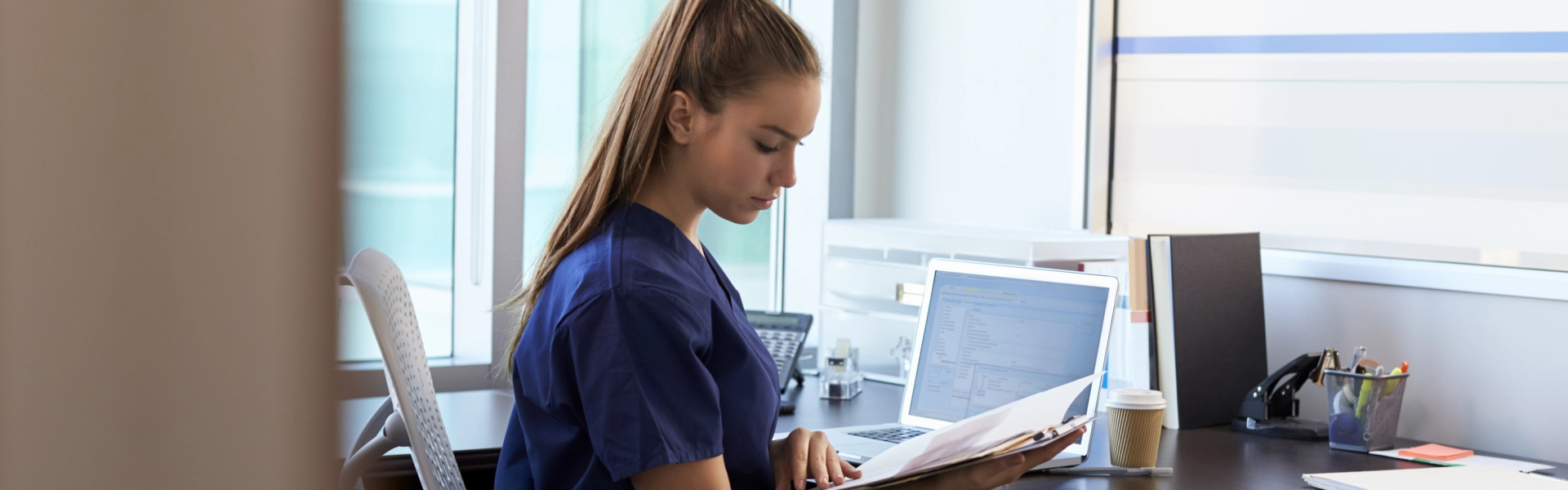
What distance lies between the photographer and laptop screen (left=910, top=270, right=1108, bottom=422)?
1.72 meters

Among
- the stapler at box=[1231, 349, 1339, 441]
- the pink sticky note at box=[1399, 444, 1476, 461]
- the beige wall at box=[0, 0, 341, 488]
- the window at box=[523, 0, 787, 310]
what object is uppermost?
the window at box=[523, 0, 787, 310]

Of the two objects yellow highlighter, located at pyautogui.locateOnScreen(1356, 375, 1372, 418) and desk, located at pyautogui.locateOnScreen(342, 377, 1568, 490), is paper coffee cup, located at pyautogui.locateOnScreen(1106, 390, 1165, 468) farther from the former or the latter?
yellow highlighter, located at pyautogui.locateOnScreen(1356, 375, 1372, 418)

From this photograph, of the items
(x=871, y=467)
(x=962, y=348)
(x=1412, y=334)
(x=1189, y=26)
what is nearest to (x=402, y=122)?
(x=871, y=467)

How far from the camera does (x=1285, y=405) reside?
1.89m

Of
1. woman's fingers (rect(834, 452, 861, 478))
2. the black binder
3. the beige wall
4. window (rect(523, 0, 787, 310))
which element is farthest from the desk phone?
the beige wall

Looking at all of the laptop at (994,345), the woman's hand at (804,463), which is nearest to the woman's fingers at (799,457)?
the woman's hand at (804,463)

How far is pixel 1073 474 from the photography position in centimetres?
161

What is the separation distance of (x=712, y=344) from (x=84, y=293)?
36.3 inches

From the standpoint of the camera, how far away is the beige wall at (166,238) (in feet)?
0.53

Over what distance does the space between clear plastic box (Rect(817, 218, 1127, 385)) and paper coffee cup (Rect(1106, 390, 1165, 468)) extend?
1.60 ft

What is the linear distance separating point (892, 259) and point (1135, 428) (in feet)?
2.73

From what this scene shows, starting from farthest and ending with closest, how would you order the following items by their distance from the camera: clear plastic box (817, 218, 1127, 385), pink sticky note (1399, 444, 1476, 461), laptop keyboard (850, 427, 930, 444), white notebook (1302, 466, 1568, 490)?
clear plastic box (817, 218, 1127, 385) → laptop keyboard (850, 427, 930, 444) → pink sticky note (1399, 444, 1476, 461) → white notebook (1302, 466, 1568, 490)

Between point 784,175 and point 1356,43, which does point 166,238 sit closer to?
point 784,175

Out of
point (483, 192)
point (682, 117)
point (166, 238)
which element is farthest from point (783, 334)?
point (166, 238)
